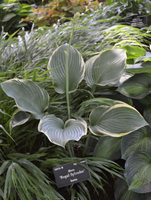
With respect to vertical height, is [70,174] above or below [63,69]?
below

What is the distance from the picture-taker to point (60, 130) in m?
0.63

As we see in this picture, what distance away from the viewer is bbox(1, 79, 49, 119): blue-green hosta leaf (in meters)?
0.67

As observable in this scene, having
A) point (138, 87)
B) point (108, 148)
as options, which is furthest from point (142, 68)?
point (108, 148)

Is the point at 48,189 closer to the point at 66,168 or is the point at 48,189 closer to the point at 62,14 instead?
the point at 66,168

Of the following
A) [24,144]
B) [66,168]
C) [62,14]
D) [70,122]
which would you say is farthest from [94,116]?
[62,14]

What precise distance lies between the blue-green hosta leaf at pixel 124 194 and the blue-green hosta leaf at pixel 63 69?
17.5 inches

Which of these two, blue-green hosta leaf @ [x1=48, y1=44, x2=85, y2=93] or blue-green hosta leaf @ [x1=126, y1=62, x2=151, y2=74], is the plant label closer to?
blue-green hosta leaf @ [x1=48, y1=44, x2=85, y2=93]

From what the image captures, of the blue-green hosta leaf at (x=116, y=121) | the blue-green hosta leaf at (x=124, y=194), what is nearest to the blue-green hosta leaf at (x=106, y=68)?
the blue-green hosta leaf at (x=116, y=121)

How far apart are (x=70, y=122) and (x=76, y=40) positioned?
2.34 ft

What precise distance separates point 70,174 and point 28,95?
1.12 feet

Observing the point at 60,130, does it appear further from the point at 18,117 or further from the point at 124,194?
the point at 124,194

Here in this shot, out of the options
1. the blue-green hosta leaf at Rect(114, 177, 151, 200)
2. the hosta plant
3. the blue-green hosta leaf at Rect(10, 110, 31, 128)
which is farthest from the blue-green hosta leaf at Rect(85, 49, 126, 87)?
the blue-green hosta leaf at Rect(114, 177, 151, 200)

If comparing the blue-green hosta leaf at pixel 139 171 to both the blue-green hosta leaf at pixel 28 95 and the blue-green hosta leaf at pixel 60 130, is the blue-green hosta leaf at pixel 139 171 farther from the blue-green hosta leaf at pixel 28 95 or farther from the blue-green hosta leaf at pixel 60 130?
the blue-green hosta leaf at pixel 28 95

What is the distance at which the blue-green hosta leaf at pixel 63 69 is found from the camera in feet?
2.62
